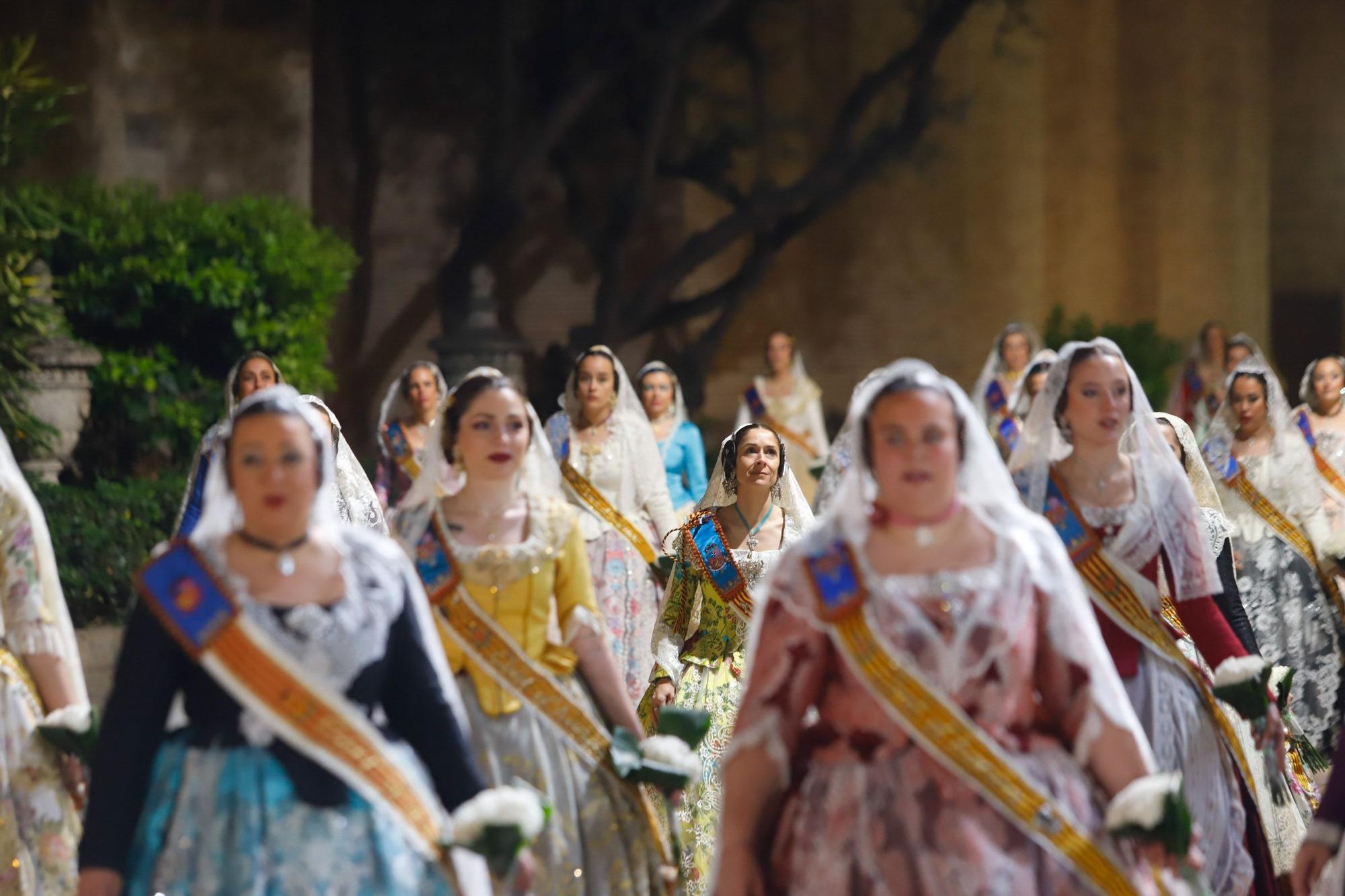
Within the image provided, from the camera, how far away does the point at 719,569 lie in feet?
21.5

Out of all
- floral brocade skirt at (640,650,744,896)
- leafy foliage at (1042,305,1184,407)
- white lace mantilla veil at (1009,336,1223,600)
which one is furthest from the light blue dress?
leafy foliage at (1042,305,1184,407)

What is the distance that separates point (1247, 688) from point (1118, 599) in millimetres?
403

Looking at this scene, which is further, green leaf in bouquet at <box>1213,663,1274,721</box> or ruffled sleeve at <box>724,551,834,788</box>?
green leaf in bouquet at <box>1213,663,1274,721</box>

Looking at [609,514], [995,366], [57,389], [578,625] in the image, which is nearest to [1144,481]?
[578,625]

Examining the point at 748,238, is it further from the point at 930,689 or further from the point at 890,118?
the point at 930,689

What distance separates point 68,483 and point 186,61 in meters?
3.91

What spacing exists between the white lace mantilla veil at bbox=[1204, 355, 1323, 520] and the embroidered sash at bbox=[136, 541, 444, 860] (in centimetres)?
636

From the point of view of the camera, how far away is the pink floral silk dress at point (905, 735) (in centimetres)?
353

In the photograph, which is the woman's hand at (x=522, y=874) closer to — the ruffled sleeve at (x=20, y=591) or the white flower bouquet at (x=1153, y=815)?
the white flower bouquet at (x=1153, y=815)

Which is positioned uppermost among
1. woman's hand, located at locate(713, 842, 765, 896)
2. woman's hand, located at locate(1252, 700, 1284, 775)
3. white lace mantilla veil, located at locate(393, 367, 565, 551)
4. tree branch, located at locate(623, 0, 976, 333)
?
tree branch, located at locate(623, 0, 976, 333)

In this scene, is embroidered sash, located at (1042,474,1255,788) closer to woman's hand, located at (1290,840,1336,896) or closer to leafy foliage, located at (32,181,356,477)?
woman's hand, located at (1290,840,1336,896)

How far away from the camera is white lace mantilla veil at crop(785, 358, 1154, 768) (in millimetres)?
3631

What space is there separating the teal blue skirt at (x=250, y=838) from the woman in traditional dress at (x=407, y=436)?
6083mm

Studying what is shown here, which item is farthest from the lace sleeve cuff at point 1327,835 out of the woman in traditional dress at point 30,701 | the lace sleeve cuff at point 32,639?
the lace sleeve cuff at point 32,639
